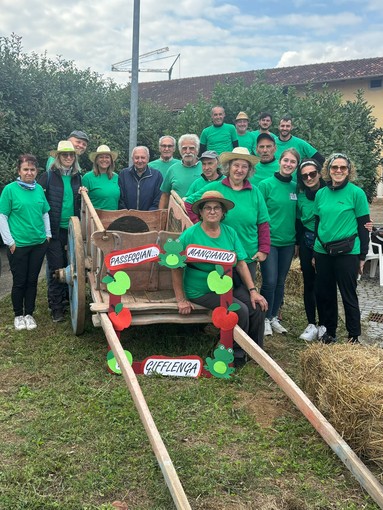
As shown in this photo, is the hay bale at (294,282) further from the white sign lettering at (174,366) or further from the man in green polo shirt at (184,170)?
the white sign lettering at (174,366)

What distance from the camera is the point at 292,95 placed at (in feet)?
35.7

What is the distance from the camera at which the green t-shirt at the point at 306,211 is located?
508 cm

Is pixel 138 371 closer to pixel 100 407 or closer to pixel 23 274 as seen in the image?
pixel 100 407

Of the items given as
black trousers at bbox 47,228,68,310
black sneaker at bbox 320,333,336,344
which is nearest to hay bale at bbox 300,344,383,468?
black sneaker at bbox 320,333,336,344

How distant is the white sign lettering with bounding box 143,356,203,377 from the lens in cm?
418

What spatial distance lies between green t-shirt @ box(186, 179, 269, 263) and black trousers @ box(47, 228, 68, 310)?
5.83 feet

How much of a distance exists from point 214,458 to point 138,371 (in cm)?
122

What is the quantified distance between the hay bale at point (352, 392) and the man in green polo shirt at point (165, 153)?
3.39 meters

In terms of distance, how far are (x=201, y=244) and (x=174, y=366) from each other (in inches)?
40.6

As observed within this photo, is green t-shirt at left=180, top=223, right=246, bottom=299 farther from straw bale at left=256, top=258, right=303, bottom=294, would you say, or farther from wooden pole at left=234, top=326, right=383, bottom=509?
straw bale at left=256, top=258, right=303, bottom=294

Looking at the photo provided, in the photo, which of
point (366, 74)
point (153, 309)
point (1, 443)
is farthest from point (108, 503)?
point (366, 74)

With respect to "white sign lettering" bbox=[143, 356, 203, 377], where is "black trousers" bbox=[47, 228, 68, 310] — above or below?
above

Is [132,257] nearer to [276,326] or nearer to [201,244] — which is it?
[201,244]

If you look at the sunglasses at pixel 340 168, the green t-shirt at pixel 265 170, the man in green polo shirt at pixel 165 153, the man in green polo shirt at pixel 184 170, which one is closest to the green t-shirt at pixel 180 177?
the man in green polo shirt at pixel 184 170
